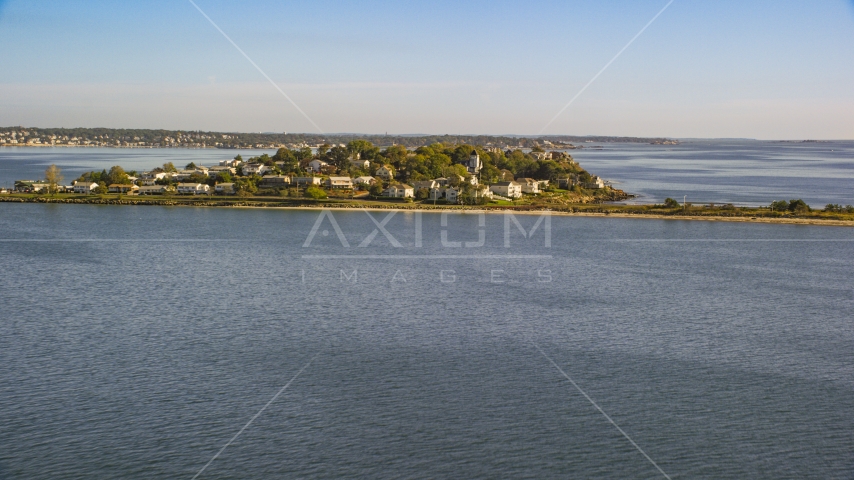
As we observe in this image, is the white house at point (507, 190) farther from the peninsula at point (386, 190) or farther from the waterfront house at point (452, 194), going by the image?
the waterfront house at point (452, 194)

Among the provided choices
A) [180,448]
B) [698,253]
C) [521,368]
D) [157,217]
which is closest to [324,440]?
[180,448]

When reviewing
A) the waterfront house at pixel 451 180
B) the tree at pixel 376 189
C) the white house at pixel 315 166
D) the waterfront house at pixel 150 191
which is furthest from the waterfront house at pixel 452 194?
the waterfront house at pixel 150 191

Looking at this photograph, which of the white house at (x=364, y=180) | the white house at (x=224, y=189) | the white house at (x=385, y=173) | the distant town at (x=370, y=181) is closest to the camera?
the distant town at (x=370, y=181)

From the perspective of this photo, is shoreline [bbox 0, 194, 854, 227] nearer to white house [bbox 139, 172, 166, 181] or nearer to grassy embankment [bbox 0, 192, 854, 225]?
grassy embankment [bbox 0, 192, 854, 225]

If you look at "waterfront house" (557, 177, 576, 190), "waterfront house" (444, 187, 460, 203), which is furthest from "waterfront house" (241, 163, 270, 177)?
"waterfront house" (557, 177, 576, 190)

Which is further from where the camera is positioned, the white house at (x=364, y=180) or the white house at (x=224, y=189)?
the white house at (x=364, y=180)

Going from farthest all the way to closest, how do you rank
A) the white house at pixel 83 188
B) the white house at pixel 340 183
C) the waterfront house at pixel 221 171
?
the waterfront house at pixel 221 171 < the white house at pixel 340 183 < the white house at pixel 83 188

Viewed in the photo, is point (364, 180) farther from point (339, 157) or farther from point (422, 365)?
point (422, 365)

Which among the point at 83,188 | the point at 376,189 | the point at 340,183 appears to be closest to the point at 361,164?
the point at 340,183
